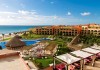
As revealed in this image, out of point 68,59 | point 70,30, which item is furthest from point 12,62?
point 70,30

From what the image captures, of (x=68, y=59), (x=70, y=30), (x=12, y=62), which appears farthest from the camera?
(x=70, y=30)

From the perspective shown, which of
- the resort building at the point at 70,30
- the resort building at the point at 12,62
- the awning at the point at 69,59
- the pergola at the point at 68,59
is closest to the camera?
the resort building at the point at 12,62

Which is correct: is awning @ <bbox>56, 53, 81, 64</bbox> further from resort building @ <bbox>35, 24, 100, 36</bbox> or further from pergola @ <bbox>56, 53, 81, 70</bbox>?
resort building @ <bbox>35, 24, 100, 36</bbox>

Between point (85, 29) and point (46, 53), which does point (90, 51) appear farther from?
point (85, 29)

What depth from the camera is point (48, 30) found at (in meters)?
62.7

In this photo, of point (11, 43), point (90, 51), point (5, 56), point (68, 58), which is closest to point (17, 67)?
point (5, 56)

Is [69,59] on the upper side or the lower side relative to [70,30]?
lower

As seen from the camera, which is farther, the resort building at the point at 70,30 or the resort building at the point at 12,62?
the resort building at the point at 70,30

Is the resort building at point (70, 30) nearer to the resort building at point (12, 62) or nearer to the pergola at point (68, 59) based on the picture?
the pergola at point (68, 59)

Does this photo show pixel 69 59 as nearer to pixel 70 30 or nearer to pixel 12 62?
pixel 12 62

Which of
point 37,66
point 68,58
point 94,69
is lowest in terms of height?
point 37,66

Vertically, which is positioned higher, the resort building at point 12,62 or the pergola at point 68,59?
the resort building at point 12,62

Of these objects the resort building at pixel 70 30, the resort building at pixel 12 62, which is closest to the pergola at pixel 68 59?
the resort building at pixel 12 62

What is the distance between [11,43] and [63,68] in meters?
11.5
